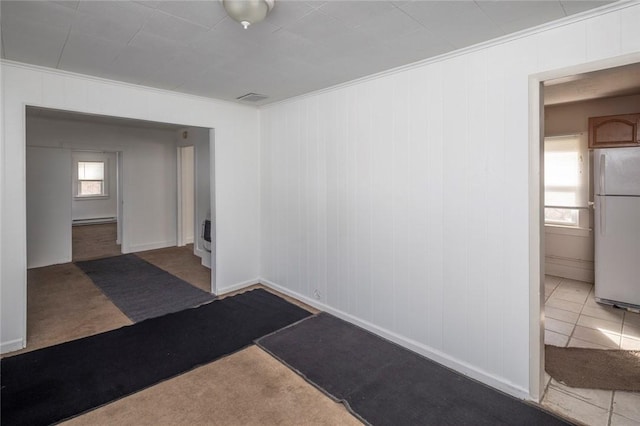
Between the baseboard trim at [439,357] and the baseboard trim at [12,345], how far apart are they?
2.64 m

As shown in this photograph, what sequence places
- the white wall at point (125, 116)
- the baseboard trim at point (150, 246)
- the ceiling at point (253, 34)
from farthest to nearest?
the baseboard trim at point (150, 246), the white wall at point (125, 116), the ceiling at point (253, 34)

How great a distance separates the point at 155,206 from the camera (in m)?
6.92

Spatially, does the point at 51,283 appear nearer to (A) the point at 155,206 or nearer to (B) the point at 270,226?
(A) the point at 155,206

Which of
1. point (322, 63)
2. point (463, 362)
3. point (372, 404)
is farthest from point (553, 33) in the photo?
point (372, 404)

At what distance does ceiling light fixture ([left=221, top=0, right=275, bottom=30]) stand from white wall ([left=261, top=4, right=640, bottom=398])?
146 cm

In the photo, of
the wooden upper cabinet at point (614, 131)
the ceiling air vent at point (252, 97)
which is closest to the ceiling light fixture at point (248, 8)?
the ceiling air vent at point (252, 97)

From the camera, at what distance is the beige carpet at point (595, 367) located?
92.4 inches

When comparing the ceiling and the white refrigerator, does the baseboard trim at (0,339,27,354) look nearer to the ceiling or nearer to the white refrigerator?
the ceiling

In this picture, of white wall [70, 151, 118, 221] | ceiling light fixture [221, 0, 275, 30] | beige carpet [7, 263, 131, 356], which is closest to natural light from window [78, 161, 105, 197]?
white wall [70, 151, 118, 221]

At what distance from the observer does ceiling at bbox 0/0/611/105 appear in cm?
179

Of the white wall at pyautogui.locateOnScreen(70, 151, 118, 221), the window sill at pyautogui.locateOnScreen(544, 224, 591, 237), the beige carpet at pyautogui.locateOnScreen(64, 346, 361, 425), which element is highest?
the white wall at pyautogui.locateOnScreen(70, 151, 118, 221)

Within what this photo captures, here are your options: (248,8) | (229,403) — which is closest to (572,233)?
(229,403)

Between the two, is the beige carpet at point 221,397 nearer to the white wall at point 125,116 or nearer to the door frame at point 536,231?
the white wall at point 125,116

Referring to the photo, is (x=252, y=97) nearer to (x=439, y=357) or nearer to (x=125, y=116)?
(x=125, y=116)
